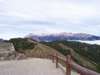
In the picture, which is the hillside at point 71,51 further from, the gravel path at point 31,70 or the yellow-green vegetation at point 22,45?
the gravel path at point 31,70

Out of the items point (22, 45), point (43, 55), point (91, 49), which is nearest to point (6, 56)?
point (43, 55)

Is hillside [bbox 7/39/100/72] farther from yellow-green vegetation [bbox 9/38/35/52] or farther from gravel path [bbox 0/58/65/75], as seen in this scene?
gravel path [bbox 0/58/65/75]

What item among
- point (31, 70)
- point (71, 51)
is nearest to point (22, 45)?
point (71, 51)

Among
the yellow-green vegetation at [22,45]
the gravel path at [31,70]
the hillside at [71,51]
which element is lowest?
the hillside at [71,51]

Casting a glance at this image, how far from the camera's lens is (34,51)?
115 feet

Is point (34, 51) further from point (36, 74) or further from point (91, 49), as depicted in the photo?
point (36, 74)

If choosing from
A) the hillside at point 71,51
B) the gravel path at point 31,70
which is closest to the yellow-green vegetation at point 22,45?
the hillside at point 71,51

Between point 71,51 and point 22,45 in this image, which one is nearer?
point 71,51

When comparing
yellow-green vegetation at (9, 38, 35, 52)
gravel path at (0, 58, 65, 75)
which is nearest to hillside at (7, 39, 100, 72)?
yellow-green vegetation at (9, 38, 35, 52)

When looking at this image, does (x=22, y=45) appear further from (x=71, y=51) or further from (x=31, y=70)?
(x=31, y=70)

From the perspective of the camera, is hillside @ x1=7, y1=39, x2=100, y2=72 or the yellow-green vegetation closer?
hillside @ x1=7, y1=39, x2=100, y2=72

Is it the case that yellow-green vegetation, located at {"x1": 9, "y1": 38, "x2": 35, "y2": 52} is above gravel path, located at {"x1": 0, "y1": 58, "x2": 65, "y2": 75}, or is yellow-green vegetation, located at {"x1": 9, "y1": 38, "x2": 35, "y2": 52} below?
below

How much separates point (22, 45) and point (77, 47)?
328 inches

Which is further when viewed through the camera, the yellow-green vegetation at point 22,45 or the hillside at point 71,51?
the yellow-green vegetation at point 22,45
